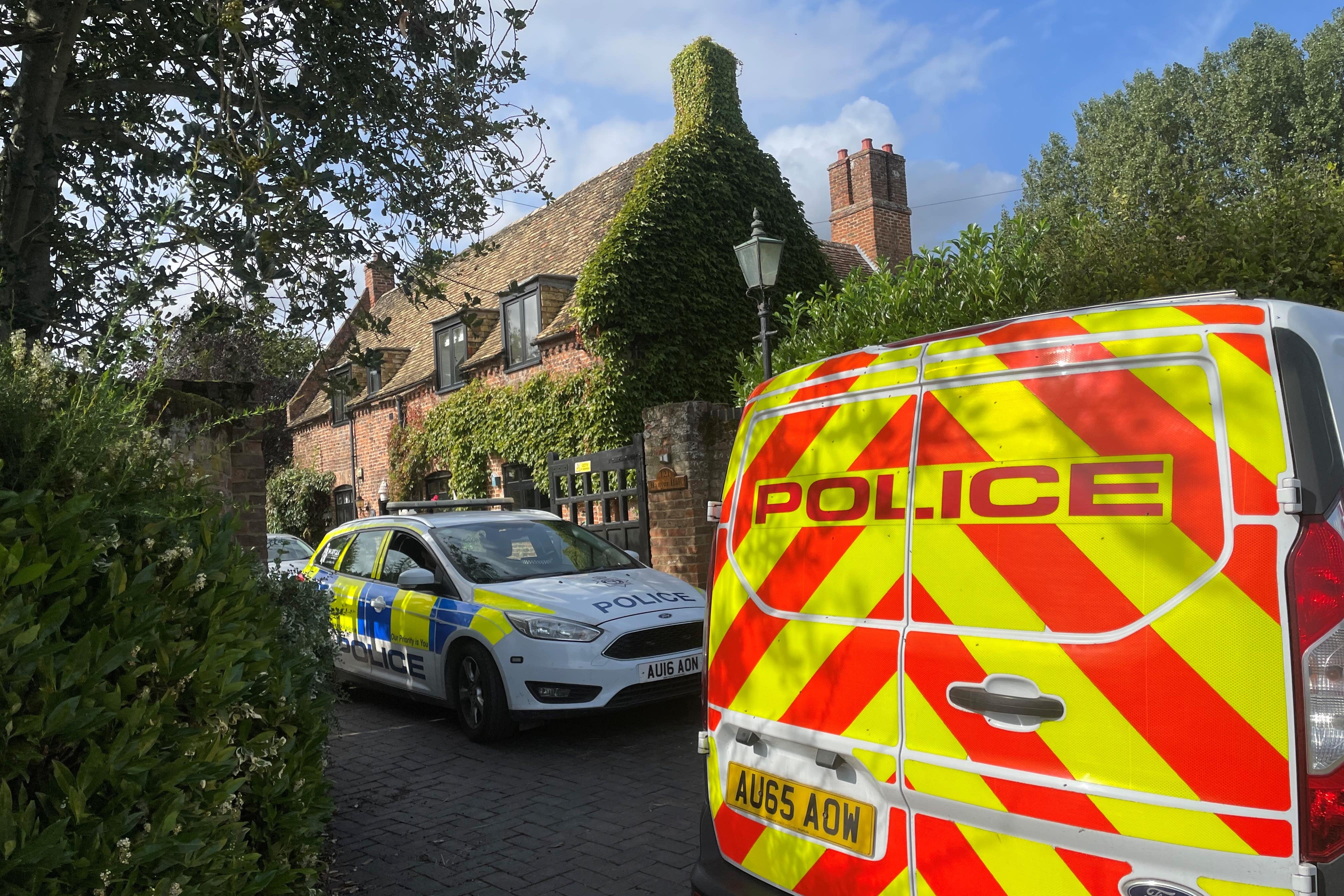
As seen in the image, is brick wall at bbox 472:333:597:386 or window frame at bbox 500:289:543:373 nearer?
brick wall at bbox 472:333:597:386

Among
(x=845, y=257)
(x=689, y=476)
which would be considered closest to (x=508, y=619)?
(x=689, y=476)

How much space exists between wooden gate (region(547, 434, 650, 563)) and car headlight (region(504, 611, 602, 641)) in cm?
456

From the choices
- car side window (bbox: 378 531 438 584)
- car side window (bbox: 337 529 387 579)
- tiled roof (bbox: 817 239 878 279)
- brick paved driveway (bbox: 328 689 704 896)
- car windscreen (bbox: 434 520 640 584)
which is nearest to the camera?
brick paved driveway (bbox: 328 689 704 896)

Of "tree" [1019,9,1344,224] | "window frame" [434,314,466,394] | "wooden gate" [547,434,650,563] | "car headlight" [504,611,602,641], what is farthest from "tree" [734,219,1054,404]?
"tree" [1019,9,1344,224]

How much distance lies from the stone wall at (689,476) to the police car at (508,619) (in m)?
2.32

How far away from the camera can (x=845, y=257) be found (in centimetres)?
2352

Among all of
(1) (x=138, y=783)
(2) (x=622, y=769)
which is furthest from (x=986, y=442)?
(2) (x=622, y=769)

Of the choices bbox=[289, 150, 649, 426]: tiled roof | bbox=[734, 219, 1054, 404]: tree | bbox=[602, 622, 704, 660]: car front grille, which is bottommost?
bbox=[602, 622, 704, 660]: car front grille

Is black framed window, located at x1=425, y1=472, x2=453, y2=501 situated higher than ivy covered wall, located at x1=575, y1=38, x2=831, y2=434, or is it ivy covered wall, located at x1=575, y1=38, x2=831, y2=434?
ivy covered wall, located at x1=575, y1=38, x2=831, y2=434

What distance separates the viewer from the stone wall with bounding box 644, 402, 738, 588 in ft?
A: 35.7

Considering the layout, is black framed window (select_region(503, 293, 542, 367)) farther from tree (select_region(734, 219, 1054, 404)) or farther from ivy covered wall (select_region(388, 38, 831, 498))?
tree (select_region(734, 219, 1054, 404))

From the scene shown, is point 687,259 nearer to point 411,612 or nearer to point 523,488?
point 523,488

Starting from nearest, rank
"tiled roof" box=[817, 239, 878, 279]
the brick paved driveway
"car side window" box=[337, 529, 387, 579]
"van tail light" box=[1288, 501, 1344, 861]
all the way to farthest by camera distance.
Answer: "van tail light" box=[1288, 501, 1344, 861] → the brick paved driveway → "car side window" box=[337, 529, 387, 579] → "tiled roof" box=[817, 239, 878, 279]

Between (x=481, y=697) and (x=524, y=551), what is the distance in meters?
1.41
